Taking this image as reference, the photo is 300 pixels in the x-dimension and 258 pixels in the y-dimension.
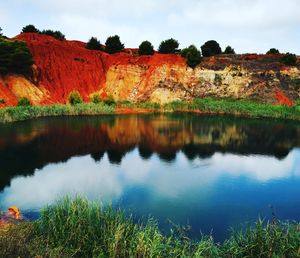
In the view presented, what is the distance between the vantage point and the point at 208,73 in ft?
225

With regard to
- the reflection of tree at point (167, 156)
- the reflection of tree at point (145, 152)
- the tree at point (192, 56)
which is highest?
the tree at point (192, 56)

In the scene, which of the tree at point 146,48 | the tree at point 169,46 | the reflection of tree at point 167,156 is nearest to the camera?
the reflection of tree at point 167,156

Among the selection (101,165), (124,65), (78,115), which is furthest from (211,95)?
(101,165)

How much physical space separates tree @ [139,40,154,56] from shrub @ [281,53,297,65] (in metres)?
27.2

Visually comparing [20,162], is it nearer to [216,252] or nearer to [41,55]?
[216,252]

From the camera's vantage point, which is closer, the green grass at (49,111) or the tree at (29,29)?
the green grass at (49,111)

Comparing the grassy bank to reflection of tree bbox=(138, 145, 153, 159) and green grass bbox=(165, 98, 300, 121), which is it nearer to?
green grass bbox=(165, 98, 300, 121)

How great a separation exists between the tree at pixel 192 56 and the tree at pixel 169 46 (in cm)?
655

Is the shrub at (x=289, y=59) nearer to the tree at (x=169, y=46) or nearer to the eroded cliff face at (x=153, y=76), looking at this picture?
the eroded cliff face at (x=153, y=76)

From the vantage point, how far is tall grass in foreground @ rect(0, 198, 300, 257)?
10562 millimetres

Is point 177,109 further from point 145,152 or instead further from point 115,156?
point 115,156

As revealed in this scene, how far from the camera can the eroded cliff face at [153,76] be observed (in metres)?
63.3

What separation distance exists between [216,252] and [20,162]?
55.9ft

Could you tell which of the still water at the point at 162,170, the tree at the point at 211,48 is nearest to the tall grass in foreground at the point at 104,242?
the still water at the point at 162,170
